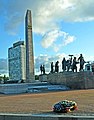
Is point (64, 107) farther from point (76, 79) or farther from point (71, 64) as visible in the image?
point (71, 64)

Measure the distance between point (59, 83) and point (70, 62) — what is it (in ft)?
16.1

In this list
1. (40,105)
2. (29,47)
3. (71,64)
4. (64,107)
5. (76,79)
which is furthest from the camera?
(29,47)

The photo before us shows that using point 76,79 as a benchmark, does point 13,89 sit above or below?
below

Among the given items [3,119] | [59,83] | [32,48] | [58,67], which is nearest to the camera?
[3,119]

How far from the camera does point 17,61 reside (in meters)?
90.1

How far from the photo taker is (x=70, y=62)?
168 feet

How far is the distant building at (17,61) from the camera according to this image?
282 feet

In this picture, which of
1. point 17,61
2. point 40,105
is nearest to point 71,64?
point 40,105

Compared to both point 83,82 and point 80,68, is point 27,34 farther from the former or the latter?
point 83,82

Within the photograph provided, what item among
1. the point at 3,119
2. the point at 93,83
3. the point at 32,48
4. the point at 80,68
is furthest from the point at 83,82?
the point at 3,119

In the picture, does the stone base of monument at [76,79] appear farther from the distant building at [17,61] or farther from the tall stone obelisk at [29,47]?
the distant building at [17,61]

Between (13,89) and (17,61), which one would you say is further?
(17,61)

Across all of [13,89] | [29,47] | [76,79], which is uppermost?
[29,47]

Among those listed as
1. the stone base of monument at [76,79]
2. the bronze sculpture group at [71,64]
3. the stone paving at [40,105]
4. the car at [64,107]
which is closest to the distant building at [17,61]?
the bronze sculpture group at [71,64]
